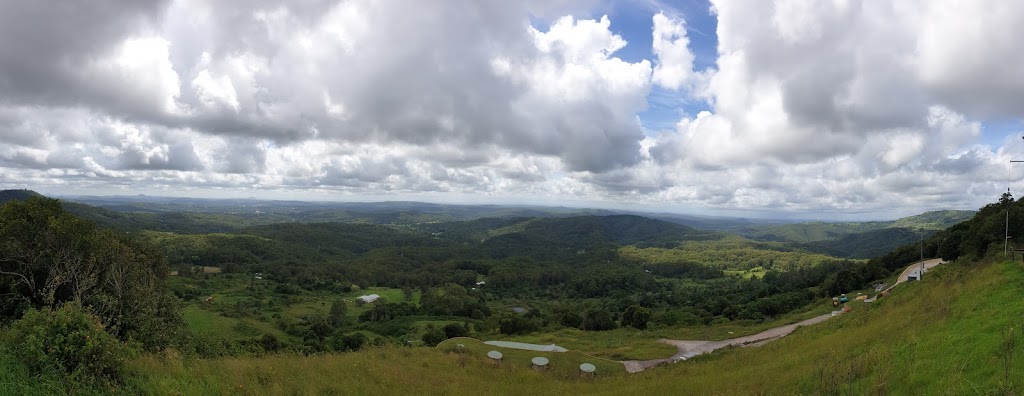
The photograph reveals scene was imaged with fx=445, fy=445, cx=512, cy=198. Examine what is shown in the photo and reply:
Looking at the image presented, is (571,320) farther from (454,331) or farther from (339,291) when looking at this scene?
(339,291)

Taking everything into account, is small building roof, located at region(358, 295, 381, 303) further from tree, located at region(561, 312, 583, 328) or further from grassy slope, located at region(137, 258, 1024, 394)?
grassy slope, located at region(137, 258, 1024, 394)

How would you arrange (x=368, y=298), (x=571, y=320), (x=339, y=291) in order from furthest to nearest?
(x=339, y=291), (x=368, y=298), (x=571, y=320)

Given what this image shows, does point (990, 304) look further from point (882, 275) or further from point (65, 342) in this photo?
point (882, 275)

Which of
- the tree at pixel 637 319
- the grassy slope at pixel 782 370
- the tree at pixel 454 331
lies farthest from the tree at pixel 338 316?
the grassy slope at pixel 782 370

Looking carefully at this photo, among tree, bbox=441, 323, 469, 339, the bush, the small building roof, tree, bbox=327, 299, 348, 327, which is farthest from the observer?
the small building roof

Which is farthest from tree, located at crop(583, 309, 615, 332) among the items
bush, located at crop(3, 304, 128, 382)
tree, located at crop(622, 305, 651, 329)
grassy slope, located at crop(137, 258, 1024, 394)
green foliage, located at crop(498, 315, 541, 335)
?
bush, located at crop(3, 304, 128, 382)

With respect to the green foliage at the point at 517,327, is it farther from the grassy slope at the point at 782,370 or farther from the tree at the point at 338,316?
the tree at the point at 338,316

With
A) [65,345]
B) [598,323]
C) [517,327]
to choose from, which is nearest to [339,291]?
[517,327]
